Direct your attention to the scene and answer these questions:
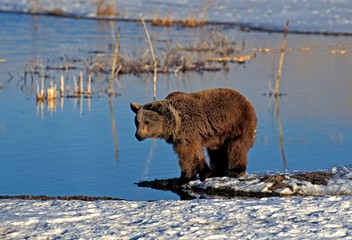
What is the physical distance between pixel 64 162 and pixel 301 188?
156 inches

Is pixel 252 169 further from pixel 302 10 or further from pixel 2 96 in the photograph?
pixel 302 10

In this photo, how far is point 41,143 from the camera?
47.7 ft

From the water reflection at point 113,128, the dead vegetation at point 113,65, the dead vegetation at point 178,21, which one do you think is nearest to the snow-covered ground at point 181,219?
the water reflection at point 113,128

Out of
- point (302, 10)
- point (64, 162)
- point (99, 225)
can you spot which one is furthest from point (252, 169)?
point (302, 10)

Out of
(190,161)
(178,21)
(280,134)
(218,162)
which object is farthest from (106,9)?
(190,161)

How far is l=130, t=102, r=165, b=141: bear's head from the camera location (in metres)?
11.4

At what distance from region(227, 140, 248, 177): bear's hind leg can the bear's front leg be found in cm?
38

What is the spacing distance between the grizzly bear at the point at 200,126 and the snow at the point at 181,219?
1865 mm

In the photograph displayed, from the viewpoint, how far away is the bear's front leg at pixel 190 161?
456 inches

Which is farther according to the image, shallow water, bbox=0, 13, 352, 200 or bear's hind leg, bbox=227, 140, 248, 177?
shallow water, bbox=0, 13, 352, 200

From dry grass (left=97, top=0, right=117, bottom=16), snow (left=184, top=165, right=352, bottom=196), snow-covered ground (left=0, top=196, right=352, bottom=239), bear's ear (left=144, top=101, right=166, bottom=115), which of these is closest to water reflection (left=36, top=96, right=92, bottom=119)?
bear's ear (left=144, top=101, right=166, bottom=115)

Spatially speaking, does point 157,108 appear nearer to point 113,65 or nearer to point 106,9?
point 113,65

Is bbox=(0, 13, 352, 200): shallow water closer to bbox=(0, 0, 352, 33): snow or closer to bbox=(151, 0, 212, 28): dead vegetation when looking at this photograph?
bbox=(151, 0, 212, 28): dead vegetation

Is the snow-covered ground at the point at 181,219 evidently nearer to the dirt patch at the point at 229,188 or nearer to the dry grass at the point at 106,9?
the dirt patch at the point at 229,188
